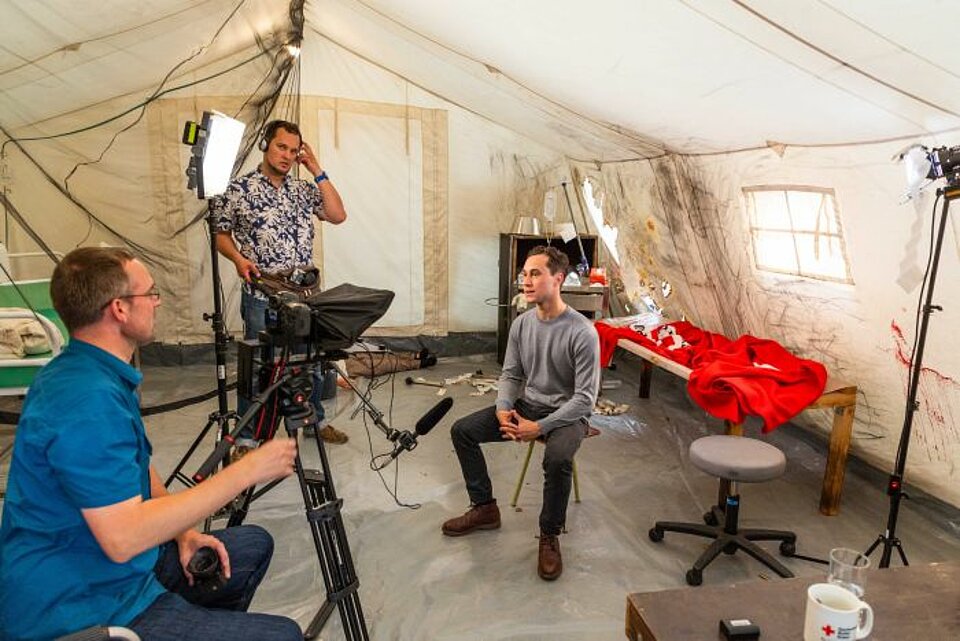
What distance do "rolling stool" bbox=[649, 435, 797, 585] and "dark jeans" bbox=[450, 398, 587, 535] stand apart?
431mm

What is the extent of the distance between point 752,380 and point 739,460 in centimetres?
54

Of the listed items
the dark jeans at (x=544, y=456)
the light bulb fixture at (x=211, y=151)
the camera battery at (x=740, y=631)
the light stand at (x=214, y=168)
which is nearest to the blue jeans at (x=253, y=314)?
the light stand at (x=214, y=168)

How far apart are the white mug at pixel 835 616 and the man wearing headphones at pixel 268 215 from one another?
2.25m

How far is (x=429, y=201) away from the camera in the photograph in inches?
183

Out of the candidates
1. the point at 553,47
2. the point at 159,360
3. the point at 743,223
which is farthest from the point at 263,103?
the point at 743,223

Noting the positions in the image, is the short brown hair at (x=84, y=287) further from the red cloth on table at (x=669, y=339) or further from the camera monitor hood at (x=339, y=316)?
the red cloth on table at (x=669, y=339)

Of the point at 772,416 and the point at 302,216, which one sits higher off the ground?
the point at 302,216

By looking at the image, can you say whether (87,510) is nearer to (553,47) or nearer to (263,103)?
(553,47)

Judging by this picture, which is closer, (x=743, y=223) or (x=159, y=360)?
(x=743, y=223)

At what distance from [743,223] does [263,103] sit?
3.20m

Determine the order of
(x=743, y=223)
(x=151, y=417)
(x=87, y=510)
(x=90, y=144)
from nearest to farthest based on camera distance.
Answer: (x=87, y=510)
(x=743, y=223)
(x=151, y=417)
(x=90, y=144)

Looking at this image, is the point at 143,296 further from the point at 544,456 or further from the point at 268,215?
the point at 268,215

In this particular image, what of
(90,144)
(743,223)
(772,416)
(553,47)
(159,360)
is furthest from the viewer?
(159,360)

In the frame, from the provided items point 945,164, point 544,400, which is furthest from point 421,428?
point 945,164
